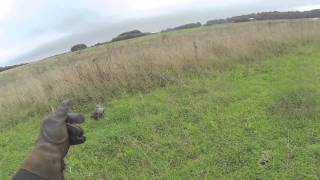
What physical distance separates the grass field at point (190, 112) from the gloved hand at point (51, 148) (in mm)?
3932

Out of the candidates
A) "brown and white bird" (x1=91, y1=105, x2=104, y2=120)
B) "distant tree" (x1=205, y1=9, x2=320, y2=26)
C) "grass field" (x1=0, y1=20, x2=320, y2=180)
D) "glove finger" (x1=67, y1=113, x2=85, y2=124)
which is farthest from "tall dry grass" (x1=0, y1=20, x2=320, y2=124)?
"distant tree" (x1=205, y1=9, x2=320, y2=26)

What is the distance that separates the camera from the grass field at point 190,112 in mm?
6965

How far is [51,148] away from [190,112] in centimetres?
598

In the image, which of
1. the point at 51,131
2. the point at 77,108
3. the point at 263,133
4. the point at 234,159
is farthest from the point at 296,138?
the point at 51,131

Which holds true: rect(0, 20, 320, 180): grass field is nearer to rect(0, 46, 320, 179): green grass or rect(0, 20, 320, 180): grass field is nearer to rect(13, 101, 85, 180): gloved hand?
rect(0, 46, 320, 179): green grass

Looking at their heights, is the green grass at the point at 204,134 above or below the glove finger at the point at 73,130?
below

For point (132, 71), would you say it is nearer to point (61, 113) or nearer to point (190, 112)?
point (190, 112)

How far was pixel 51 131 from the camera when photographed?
9.26ft

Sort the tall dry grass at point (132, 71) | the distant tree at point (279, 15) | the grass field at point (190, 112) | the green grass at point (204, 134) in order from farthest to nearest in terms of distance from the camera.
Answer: the distant tree at point (279, 15) < the tall dry grass at point (132, 71) < the grass field at point (190, 112) < the green grass at point (204, 134)

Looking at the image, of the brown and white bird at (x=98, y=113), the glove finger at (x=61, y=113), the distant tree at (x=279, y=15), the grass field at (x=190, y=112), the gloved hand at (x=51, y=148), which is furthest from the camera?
the distant tree at (x=279, y=15)

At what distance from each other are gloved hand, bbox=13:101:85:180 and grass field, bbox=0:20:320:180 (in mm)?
3932

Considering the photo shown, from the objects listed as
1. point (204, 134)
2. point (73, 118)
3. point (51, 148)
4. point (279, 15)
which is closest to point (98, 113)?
point (204, 134)

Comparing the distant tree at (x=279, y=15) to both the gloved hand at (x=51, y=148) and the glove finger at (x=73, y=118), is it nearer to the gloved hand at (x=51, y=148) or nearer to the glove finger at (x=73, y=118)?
the glove finger at (x=73, y=118)

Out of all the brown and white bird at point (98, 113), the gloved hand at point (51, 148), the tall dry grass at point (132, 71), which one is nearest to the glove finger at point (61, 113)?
the gloved hand at point (51, 148)
